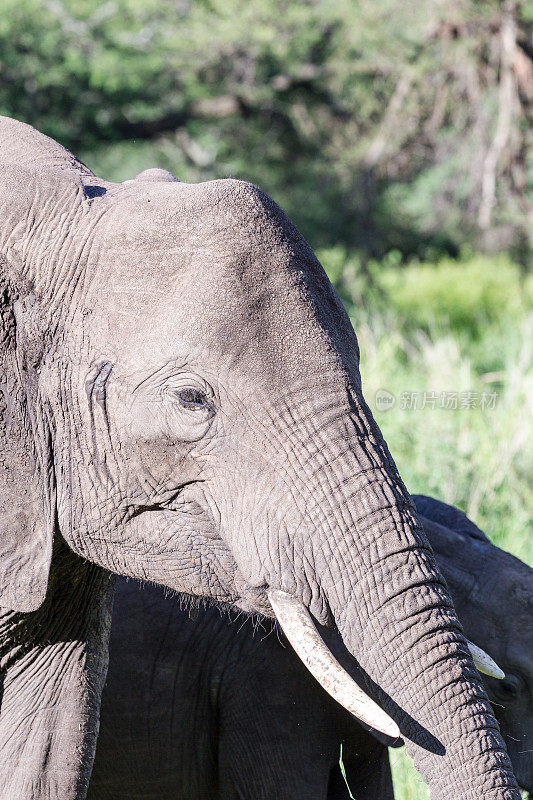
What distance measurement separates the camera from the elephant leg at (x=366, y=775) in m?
3.75

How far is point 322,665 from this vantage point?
213 cm

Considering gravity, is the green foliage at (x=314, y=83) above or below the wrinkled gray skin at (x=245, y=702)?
above

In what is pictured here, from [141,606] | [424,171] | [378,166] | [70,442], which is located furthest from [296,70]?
[70,442]

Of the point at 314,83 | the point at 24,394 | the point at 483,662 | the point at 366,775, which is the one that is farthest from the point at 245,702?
the point at 314,83

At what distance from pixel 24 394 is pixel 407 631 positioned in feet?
3.39

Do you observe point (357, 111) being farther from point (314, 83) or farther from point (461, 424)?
point (461, 424)

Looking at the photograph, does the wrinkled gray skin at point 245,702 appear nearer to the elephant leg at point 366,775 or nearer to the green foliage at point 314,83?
the elephant leg at point 366,775

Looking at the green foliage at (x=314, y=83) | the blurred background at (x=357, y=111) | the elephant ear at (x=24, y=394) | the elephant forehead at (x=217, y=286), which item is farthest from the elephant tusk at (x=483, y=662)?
the green foliage at (x=314, y=83)

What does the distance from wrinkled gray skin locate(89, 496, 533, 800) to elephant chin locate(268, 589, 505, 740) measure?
1300 millimetres

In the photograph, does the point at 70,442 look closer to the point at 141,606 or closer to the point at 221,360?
the point at 221,360

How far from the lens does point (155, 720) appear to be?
12.1 feet

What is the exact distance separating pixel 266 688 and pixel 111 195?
1.87 metres

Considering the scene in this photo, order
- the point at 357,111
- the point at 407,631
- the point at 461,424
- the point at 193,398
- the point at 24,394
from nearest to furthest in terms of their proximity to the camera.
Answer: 1. the point at 407,631
2. the point at 193,398
3. the point at 24,394
4. the point at 461,424
5. the point at 357,111

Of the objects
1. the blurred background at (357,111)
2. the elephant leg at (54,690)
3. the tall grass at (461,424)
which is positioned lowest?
the elephant leg at (54,690)
